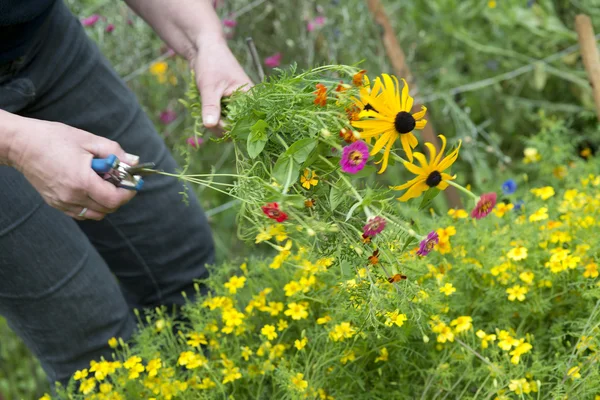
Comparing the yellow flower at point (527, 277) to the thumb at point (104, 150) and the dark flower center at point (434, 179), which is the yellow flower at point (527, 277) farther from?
the thumb at point (104, 150)

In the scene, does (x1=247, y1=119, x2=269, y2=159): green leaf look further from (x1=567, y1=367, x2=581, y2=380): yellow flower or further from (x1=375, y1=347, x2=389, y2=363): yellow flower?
(x1=567, y1=367, x2=581, y2=380): yellow flower

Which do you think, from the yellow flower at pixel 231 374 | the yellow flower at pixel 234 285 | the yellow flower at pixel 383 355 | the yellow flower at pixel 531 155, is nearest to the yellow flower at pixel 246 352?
the yellow flower at pixel 231 374

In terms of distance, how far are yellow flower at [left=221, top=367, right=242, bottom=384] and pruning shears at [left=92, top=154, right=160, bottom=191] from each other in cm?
49

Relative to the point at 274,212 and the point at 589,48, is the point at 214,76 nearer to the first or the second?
the point at 274,212

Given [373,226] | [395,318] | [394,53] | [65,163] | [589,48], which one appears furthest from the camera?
[394,53]

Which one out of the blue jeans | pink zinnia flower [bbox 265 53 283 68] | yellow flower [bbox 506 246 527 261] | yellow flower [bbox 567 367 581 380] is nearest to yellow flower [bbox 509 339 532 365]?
yellow flower [bbox 567 367 581 380]

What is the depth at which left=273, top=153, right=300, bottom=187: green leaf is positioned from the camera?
118cm

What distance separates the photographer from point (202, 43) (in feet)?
5.36

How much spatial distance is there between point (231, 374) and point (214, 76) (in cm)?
65

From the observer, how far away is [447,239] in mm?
1679

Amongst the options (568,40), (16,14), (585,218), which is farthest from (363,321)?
(568,40)

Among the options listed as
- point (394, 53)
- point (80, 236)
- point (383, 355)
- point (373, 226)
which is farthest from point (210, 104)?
point (394, 53)

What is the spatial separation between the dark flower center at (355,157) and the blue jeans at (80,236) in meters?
0.75

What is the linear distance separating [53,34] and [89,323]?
663 mm
